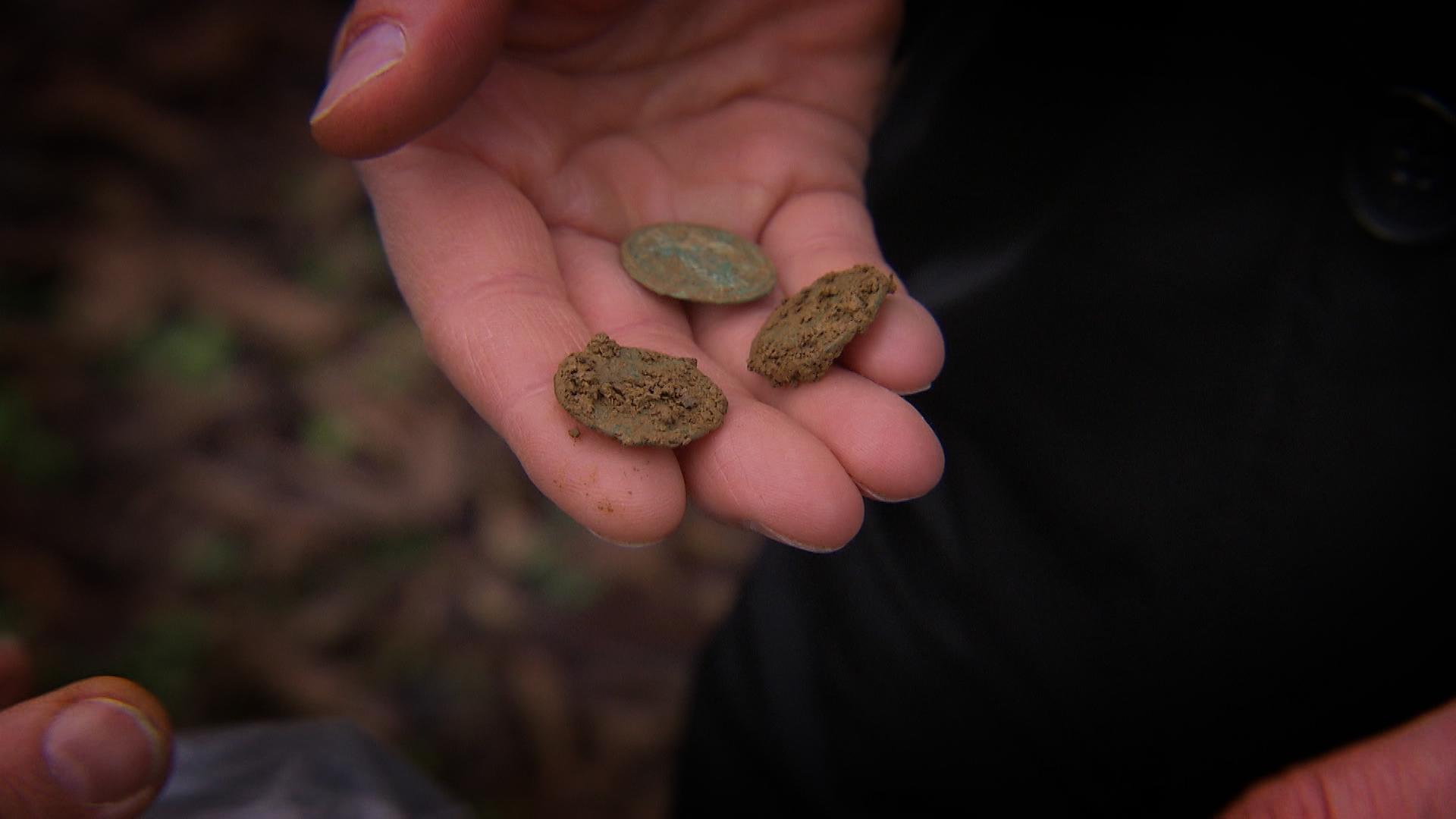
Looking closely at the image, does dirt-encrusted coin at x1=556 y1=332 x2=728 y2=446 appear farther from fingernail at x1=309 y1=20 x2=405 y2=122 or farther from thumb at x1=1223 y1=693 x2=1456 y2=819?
thumb at x1=1223 y1=693 x2=1456 y2=819

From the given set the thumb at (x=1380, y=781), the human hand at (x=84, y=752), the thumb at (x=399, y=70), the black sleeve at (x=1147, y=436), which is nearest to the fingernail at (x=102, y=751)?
the human hand at (x=84, y=752)

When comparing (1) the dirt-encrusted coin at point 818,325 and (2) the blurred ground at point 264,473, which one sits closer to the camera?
(1) the dirt-encrusted coin at point 818,325

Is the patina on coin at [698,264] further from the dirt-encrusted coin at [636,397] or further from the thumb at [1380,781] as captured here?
the thumb at [1380,781]

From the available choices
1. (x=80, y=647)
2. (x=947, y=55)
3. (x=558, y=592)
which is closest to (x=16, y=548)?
(x=80, y=647)

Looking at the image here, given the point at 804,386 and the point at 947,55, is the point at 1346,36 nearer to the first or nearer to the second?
the point at 947,55

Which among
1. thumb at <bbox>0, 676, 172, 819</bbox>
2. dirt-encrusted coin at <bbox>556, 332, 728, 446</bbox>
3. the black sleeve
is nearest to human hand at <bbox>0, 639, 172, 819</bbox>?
thumb at <bbox>0, 676, 172, 819</bbox>

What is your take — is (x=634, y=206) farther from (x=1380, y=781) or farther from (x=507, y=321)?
(x=1380, y=781)
